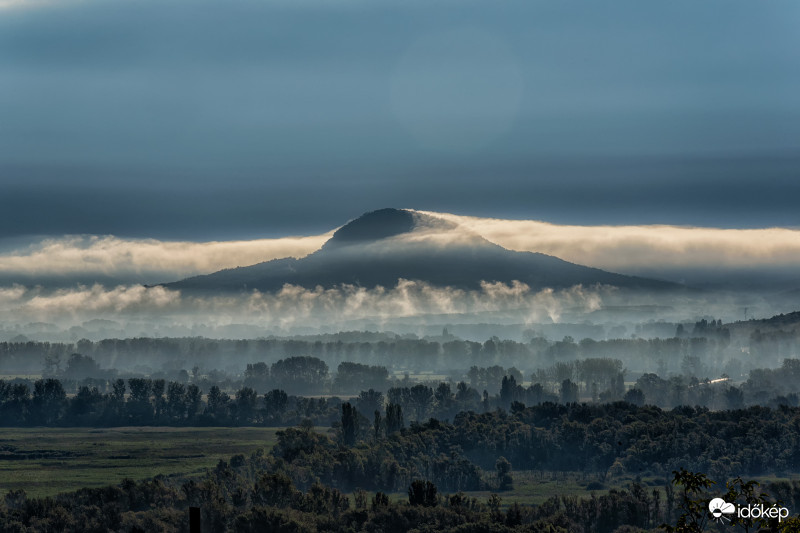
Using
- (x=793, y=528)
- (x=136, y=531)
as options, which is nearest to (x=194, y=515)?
(x=136, y=531)

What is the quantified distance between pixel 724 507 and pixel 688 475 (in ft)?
16.9

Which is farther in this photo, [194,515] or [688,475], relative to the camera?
[688,475]

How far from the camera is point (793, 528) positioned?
68938 millimetres

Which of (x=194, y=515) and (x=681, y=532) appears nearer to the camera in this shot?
(x=194, y=515)

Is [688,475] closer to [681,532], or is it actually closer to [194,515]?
[681,532]

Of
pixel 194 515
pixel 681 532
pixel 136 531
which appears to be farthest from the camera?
pixel 136 531

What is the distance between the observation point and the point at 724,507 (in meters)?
67.2

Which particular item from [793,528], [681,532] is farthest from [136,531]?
[793,528]

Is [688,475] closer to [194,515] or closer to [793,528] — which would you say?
[793,528]

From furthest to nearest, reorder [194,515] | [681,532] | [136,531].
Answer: [136,531], [681,532], [194,515]

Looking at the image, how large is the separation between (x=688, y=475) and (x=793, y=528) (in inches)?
271

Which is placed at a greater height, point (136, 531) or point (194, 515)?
point (194, 515)

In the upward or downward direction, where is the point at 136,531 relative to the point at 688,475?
downward

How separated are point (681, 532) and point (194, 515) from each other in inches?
1162
